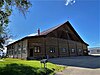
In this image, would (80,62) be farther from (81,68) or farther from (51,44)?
(51,44)

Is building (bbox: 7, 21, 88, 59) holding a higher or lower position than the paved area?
higher

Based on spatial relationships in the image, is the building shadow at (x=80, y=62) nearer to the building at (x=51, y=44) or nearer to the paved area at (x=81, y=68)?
the paved area at (x=81, y=68)

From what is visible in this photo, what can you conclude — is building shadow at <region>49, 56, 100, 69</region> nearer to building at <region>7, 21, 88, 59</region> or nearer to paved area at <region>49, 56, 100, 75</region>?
paved area at <region>49, 56, 100, 75</region>

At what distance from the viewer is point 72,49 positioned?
45.2 m

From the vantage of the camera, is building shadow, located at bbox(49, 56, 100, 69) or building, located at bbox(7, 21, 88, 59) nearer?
building shadow, located at bbox(49, 56, 100, 69)

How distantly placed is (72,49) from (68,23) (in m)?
6.76

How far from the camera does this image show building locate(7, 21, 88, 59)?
116ft

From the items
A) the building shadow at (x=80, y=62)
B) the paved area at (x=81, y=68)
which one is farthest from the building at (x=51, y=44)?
the paved area at (x=81, y=68)

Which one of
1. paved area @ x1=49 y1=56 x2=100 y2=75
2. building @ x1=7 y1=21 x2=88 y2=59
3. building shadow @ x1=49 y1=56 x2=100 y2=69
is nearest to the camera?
paved area @ x1=49 y1=56 x2=100 y2=75

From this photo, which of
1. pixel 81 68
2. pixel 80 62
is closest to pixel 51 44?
pixel 80 62

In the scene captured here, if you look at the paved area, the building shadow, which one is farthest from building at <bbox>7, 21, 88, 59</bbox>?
the paved area

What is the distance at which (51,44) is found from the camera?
124 ft

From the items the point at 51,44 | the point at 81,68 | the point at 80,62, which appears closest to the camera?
the point at 81,68

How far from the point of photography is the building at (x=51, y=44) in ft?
116
